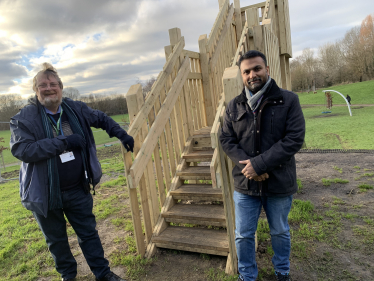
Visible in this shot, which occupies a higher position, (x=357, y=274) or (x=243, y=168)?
(x=243, y=168)

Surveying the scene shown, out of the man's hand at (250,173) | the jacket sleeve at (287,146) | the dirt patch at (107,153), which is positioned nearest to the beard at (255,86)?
the jacket sleeve at (287,146)

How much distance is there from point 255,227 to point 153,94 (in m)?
2.10

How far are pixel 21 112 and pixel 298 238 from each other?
139 inches

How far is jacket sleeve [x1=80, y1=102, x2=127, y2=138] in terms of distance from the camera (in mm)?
2789

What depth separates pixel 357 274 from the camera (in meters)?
2.53

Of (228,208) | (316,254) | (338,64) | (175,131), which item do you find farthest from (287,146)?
(338,64)

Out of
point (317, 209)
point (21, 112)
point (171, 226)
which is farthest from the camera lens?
point (317, 209)

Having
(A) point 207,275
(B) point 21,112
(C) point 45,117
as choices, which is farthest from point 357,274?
→ (B) point 21,112

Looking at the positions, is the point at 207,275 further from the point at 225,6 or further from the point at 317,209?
the point at 225,6

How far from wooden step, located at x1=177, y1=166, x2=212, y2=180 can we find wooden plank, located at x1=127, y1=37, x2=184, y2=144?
3.70 feet

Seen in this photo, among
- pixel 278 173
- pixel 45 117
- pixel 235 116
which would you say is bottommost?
pixel 278 173

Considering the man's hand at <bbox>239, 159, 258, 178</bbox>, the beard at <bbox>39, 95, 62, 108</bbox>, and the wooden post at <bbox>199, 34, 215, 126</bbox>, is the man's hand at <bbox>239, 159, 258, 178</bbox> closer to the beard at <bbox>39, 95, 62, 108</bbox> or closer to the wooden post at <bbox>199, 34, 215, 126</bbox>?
the beard at <bbox>39, 95, 62, 108</bbox>

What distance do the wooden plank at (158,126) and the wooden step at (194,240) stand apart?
0.94 metres

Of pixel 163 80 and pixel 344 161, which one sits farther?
pixel 344 161
